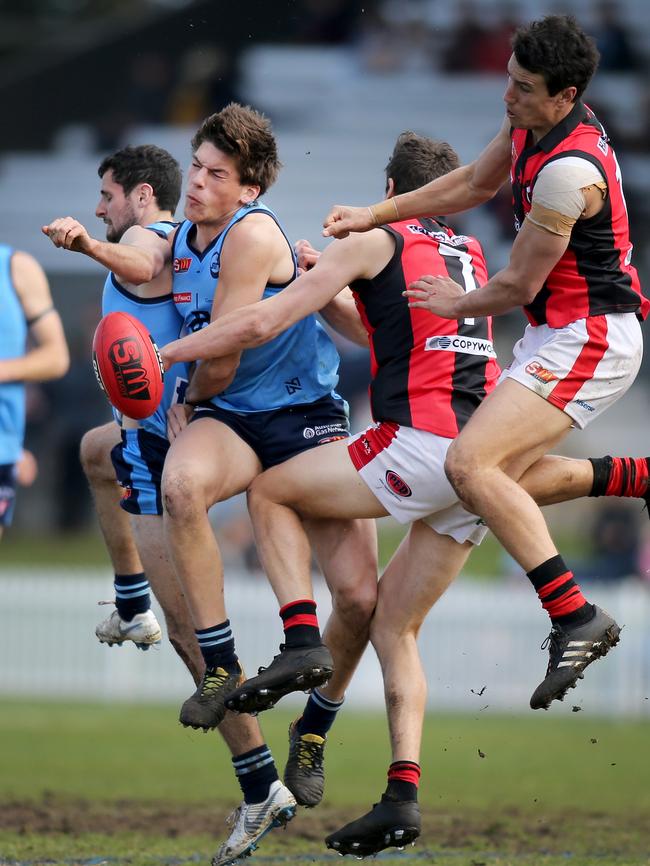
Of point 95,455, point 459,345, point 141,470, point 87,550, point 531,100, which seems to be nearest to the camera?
point 531,100

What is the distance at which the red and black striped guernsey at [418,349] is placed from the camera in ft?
19.7

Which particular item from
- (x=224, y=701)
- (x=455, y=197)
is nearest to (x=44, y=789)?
(x=224, y=701)

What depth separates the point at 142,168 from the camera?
6645mm

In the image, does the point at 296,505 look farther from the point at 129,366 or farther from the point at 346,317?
the point at 346,317

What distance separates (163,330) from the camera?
6.50 metres

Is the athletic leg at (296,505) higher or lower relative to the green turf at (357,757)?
higher

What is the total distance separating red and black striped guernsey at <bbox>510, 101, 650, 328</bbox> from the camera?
18.1 ft

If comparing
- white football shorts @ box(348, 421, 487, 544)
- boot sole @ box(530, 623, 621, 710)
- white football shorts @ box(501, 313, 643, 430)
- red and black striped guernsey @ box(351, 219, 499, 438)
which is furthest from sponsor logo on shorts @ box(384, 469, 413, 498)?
boot sole @ box(530, 623, 621, 710)

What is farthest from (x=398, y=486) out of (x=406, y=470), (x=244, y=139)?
(x=244, y=139)

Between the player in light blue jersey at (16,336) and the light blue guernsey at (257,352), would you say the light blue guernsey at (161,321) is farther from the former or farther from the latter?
the player in light blue jersey at (16,336)

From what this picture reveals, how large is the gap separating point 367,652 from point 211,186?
8.86m

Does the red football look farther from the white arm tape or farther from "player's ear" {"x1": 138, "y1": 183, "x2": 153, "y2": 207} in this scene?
the white arm tape

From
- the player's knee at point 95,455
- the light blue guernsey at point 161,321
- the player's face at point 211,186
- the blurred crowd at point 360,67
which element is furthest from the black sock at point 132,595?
the blurred crowd at point 360,67

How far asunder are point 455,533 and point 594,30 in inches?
589
